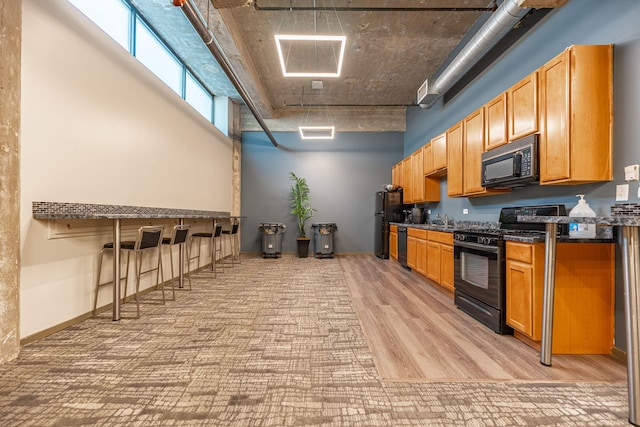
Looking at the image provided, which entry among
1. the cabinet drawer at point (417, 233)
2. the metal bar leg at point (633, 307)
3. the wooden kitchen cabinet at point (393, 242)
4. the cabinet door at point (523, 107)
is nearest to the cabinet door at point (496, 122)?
the cabinet door at point (523, 107)

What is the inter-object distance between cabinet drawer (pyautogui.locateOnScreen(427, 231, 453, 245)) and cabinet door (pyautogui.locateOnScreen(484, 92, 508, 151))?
47.4 inches

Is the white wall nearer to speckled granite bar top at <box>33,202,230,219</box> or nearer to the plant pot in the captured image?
speckled granite bar top at <box>33,202,230,219</box>

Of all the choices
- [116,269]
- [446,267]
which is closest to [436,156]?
[446,267]

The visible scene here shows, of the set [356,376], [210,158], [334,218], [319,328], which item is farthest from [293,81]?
[356,376]

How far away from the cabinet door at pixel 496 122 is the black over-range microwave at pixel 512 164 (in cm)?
10

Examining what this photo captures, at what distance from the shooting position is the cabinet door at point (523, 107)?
2691 millimetres

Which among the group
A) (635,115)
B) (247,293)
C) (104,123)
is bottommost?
(247,293)

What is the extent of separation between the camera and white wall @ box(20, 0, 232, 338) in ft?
7.52

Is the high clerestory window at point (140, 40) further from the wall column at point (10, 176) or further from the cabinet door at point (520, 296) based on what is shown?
the cabinet door at point (520, 296)

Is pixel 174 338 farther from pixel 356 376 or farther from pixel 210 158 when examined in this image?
pixel 210 158

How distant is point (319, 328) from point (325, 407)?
1.10 metres

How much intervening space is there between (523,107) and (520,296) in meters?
1.85

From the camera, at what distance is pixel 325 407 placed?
1.59 meters

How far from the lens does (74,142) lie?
271 cm
